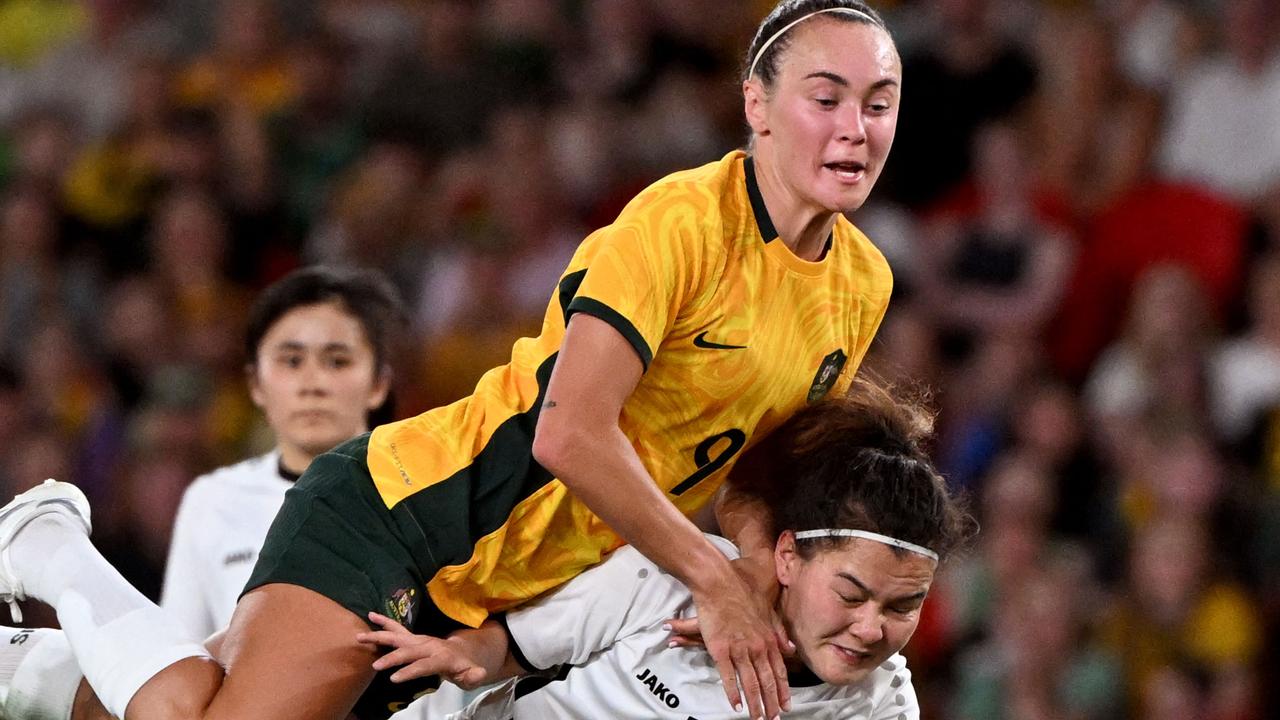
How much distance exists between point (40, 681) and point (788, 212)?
5.26ft

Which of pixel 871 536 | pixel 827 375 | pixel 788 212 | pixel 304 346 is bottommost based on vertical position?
pixel 871 536

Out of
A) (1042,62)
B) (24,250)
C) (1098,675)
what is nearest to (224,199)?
(24,250)

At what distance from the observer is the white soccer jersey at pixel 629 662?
3127mm

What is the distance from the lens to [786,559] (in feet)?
10.4

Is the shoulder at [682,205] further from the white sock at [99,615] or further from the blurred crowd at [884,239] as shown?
the blurred crowd at [884,239]

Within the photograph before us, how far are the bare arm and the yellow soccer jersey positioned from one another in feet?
0.24

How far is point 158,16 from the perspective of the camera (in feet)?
27.6

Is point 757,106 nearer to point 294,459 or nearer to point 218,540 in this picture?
point 294,459

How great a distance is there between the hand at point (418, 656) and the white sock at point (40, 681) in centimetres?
65

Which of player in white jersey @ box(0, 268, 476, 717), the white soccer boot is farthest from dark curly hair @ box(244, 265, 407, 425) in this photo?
the white soccer boot

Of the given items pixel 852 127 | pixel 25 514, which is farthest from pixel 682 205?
pixel 25 514

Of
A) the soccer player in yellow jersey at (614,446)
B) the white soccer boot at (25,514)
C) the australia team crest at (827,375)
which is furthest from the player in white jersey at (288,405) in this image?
the australia team crest at (827,375)

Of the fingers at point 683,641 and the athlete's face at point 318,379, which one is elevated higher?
the athlete's face at point 318,379

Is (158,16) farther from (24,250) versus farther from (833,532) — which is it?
(833,532)
